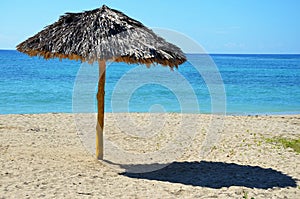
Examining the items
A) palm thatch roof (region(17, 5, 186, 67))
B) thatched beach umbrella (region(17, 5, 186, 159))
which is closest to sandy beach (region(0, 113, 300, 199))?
thatched beach umbrella (region(17, 5, 186, 159))

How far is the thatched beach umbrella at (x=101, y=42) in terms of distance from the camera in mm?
5809

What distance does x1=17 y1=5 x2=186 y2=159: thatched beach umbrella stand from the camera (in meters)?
5.81

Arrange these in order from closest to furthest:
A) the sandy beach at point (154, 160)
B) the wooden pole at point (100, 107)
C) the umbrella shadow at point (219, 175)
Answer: the sandy beach at point (154, 160), the umbrella shadow at point (219, 175), the wooden pole at point (100, 107)

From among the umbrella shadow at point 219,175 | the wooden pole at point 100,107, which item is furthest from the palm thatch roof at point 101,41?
the umbrella shadow at point 219,175

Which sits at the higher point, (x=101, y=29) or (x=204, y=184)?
(x=101, y=29)

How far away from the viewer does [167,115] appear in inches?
491

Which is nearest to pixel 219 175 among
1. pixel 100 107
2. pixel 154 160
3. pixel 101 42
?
pixel 154 160

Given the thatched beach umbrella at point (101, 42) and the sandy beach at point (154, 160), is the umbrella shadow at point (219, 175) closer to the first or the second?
the sandy beach at point (154, 160)

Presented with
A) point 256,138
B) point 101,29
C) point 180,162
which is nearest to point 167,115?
point 256,138

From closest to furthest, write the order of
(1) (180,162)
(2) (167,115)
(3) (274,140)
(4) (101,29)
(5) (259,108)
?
(4) (101,29)
(1) (180,162)
(3) (274,140)
(2) (167,115)
(5) (259,108)

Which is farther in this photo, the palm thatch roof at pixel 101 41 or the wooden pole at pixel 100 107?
the wooden pole at pixel 100 107

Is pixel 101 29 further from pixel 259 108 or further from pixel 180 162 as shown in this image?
pixel 259 108

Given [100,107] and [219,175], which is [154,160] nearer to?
[100,107]

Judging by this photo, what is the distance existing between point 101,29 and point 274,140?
452 cm
